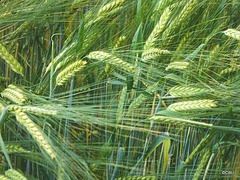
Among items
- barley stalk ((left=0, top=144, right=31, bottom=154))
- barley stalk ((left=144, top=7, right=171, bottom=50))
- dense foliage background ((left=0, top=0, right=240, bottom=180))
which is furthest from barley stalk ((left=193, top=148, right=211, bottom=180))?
barley stalk ((left=0, top=144, right=31, bottom=154))

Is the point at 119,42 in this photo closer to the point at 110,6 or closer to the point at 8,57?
the point at 110,6

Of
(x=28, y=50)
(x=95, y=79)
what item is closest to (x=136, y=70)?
(x=95, y=79)

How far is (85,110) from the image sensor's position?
2.00 feet

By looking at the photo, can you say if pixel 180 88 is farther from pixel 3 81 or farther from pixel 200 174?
pixel 3 81

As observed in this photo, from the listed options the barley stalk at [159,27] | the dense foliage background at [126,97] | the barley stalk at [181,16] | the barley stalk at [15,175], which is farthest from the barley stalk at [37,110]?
the barley stalk at [181,16]

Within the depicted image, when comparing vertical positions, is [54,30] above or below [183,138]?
above

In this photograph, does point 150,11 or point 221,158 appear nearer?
point 221,158

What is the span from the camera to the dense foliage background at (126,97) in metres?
0.67

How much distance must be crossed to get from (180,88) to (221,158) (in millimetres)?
267

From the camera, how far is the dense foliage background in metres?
0.67

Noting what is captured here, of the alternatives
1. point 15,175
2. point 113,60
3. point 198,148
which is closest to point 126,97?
point 113,60

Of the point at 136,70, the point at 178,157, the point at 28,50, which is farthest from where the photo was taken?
the point at 28,50

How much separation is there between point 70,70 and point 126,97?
0.17m

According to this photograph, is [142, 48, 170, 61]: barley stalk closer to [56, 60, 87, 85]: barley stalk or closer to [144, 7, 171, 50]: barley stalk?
[144, 7, 171, 50]: barley stalk
